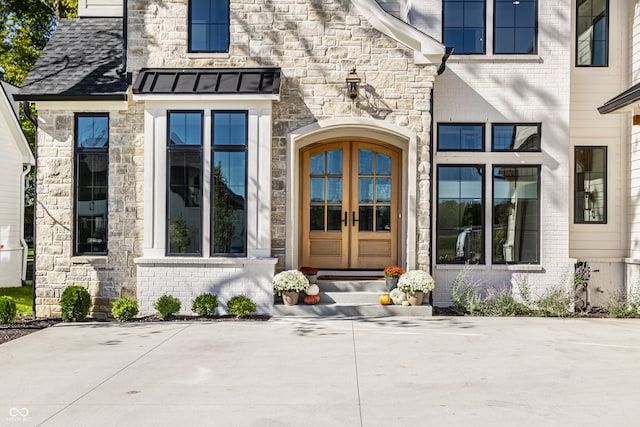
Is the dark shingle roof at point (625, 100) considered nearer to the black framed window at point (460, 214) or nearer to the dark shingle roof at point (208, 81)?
the black framed window at point (460, 214)

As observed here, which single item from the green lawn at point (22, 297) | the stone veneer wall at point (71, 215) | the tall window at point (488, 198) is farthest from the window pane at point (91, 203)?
the tall window at point (488, 198)

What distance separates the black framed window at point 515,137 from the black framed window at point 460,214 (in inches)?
22.7

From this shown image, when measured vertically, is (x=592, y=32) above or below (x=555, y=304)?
above

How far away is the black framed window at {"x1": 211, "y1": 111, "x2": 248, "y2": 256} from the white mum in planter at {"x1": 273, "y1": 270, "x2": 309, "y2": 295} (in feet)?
2.90

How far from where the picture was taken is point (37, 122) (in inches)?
393

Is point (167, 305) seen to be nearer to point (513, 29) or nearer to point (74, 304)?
point (74, 304)

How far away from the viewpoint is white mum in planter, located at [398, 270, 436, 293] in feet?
30.7

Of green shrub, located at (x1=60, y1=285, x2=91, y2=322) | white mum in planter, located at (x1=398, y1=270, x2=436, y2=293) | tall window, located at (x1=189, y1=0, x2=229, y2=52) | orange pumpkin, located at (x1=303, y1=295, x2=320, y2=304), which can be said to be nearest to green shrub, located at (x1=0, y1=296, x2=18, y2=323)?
green shrub, located at (x1=60, y1=285, x2=91, y2=322)

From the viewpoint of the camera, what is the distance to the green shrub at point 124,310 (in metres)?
9.14

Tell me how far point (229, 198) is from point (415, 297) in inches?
141

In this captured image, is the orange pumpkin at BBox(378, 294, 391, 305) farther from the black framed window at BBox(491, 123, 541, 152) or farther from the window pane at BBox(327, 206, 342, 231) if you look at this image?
the black framed window at BBox(491, 123, 541, 152)

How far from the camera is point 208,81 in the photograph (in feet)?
31.3

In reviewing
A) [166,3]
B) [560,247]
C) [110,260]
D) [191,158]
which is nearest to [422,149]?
[560,247]

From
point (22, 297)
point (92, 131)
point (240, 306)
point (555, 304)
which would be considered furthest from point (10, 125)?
point (555, 304)
